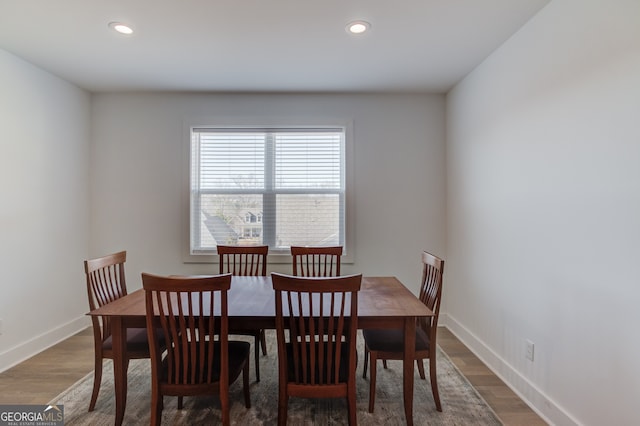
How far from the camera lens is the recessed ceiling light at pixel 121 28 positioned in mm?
2201

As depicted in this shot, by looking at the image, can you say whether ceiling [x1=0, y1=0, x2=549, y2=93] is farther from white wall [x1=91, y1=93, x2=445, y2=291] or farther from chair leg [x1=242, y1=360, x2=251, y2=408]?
chair leg [x1=242, y1=360, x2=251, y2=408]

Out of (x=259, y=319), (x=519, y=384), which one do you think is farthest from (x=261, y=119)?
(x=519, y=384)

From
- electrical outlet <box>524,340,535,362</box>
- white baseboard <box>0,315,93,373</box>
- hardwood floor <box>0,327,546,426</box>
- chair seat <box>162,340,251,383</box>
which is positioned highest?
chair seat <box>162,340,251,383</box>

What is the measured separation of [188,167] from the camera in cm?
352

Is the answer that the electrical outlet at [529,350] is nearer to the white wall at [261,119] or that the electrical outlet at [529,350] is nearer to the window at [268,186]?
the white wall at [261,119]

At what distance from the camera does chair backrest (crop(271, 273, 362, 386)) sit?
1513 millimetres

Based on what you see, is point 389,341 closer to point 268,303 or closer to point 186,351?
point 268,303

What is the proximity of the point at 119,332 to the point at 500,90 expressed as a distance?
311cm

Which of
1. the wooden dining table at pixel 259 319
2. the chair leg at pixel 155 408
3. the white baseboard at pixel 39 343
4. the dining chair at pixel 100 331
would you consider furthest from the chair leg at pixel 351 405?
the white baseboard at pixel 39 343

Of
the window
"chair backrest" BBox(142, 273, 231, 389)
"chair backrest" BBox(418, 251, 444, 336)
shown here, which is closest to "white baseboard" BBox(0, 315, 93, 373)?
the window

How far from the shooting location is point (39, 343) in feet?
9.43

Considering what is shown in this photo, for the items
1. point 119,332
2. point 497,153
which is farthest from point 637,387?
point 119,332

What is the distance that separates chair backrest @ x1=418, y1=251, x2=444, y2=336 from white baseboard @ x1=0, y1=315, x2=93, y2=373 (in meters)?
3.01

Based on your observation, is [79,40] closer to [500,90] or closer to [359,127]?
[359,127]
